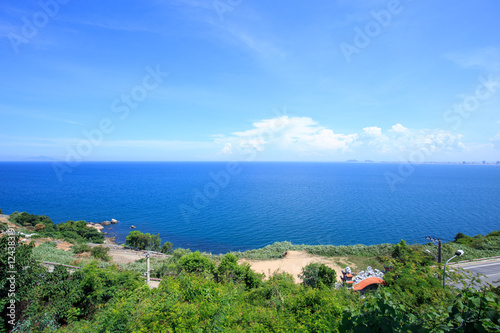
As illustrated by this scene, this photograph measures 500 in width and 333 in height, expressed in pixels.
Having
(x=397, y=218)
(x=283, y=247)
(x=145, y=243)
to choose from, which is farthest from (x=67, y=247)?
(x=397, y=218)

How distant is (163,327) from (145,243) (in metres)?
31.0

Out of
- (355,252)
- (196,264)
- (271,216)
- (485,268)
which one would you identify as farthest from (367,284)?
(271,216)

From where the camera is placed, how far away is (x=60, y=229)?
36.1 metres

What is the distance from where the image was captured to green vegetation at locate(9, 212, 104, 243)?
3294 centimetres

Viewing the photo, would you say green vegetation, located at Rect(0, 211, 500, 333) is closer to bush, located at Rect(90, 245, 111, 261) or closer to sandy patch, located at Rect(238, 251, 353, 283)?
sandy patch, located at Rect(238, 251, 353, 283)

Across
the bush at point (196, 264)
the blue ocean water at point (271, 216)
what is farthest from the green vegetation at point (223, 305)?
the blue ocean water at point (271, 216)

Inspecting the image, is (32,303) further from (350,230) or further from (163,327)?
(350,230)

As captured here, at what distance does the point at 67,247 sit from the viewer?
26.9 m

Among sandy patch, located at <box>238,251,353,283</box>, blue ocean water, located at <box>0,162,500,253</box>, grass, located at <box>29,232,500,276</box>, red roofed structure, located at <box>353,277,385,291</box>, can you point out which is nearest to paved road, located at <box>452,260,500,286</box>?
grass, located at <box>29,232,500,276</box>

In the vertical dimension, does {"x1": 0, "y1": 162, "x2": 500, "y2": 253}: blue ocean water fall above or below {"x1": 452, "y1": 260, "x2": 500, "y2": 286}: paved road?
below

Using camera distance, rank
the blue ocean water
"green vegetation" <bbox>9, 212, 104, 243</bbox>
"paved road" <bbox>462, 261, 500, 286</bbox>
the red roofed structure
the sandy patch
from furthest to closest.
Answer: the blue ocean water
"green vegetation" <bbox>9, 212, 104, 243</bbox>
the sandy patch
"paved road" <bbox>462, 261, 500, 286</bbox>
the red roofed structure

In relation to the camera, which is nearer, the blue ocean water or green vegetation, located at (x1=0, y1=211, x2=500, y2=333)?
green vegetation, located at (x1=0, y1=211, x2=500, y2=333)

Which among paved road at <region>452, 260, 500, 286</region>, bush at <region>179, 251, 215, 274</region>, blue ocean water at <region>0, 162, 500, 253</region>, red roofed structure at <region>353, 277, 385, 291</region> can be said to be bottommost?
blue ocean water at <region>0, 162, 500, 253</region>

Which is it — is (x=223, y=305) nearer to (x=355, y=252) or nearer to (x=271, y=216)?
(x=355, y=252)
